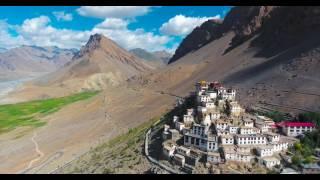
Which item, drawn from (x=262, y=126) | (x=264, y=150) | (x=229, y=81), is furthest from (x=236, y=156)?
(x=229, y=81)

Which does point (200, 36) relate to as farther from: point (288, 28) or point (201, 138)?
point (201, 138)

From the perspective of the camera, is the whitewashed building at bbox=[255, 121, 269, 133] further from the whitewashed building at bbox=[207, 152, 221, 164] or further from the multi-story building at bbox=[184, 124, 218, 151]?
the whitewashed building at bbox=[207, 152, 221, 164]

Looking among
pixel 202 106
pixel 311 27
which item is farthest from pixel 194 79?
pixel 202 106

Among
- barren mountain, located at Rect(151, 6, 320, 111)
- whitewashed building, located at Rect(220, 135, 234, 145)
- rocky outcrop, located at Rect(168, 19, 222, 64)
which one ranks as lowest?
whitewashed building, located at Rect(220, 135, 234, 145)

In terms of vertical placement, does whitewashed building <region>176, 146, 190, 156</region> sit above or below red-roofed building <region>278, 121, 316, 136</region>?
below

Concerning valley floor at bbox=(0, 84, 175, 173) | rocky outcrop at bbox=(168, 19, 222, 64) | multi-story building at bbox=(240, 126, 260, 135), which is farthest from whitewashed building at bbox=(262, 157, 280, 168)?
rocky outcrop at bbox=(168, 19, 222, 64)

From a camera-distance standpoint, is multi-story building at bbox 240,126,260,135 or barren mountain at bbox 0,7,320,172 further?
barren mountain at bbox 0,7,320,172

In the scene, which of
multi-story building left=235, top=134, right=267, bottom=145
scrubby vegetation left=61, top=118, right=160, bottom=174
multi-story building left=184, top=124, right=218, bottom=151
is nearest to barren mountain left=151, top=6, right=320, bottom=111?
multi-story building left=235, top=134, right=267, bottom=145

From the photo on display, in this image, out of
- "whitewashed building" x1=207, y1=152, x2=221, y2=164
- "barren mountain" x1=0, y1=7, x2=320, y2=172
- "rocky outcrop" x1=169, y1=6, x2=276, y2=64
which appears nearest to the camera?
"whitewashed building" x1=207, y1=152, x2=221, y2=164

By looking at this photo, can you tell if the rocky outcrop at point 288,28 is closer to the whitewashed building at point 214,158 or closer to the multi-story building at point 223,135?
the multi-story building at point 223,135

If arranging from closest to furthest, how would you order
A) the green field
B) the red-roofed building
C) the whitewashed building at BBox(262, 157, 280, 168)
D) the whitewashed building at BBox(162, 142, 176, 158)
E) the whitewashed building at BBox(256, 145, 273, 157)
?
1. the whitewashed building at BBox(262, 157, 280, 168)
2. the whitewashed building at BBox(256, 145, 273, 157)
3. the whitewashed building at BBox(162, 142, 176, 158)
4. the red-roofed building
5. the green field

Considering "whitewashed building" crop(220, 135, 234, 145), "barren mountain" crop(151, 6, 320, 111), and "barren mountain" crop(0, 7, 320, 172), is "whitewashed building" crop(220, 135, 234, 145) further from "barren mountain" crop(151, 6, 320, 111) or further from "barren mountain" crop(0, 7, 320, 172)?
"barren mountain" crop(151, 6, 320, 111)

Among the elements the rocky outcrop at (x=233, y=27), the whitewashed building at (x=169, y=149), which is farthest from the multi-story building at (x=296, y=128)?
the rocky outcrop at (x=233, y=27)

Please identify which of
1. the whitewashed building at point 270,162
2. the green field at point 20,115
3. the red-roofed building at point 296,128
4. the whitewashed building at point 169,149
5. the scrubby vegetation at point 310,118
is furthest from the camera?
the green field at point 20,115
